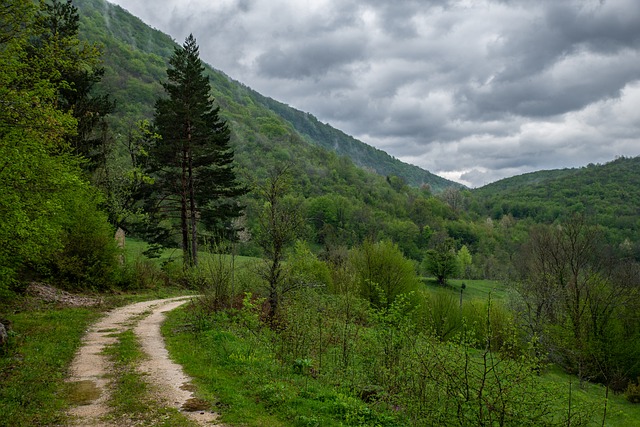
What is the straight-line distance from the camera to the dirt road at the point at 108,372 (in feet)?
25.6

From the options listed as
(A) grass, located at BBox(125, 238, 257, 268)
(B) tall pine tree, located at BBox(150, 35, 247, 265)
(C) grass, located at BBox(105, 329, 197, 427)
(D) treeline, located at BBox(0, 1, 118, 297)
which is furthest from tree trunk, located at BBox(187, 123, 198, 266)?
(C) grass, located at BBox(105, 329, 197, 427)

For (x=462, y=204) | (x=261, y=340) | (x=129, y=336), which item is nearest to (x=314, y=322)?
(x=261, y=340)

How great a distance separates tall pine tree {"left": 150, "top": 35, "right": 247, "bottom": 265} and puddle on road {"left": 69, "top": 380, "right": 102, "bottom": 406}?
1990 centimetres

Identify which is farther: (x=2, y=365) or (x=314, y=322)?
(x=314, y=322)

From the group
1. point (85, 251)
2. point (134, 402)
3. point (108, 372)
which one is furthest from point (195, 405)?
point (85, 251)

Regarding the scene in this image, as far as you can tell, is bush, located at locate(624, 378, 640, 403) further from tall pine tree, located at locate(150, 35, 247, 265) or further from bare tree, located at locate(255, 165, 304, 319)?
tall pine tree, located at locate(150, 35, 247, 265)

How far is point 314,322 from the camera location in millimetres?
14133

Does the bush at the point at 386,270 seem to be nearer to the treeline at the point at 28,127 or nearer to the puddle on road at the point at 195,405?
the treeline at the point at 28,127

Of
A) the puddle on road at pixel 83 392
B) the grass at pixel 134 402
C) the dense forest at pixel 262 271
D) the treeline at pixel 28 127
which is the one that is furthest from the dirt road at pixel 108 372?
the treeline at pixel 28 127

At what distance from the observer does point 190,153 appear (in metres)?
29.0

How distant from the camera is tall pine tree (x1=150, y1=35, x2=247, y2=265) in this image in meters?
28.5

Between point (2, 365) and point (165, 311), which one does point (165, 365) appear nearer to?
point (2, 365)

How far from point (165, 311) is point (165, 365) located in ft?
31.0

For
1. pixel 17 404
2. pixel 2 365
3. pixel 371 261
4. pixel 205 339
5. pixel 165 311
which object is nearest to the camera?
pixel 17 404
